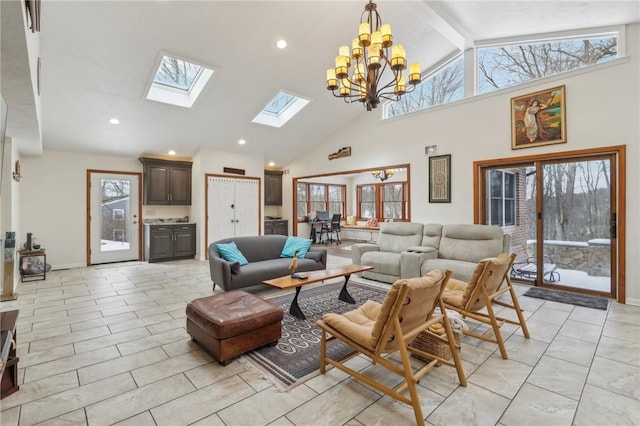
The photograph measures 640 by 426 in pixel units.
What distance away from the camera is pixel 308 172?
8406 millimetres

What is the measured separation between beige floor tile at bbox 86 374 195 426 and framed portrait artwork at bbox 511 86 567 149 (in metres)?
5.35

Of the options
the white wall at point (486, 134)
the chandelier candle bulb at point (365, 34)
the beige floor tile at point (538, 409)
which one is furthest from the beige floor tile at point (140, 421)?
the white wall at point (486, 134)

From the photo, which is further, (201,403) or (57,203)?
(57,203)

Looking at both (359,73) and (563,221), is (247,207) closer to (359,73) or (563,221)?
(359,73)

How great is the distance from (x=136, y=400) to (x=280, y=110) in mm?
6044

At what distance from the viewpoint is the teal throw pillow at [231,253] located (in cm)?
433

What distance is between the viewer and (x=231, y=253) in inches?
173

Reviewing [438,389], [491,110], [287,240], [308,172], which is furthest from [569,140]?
[308,172]

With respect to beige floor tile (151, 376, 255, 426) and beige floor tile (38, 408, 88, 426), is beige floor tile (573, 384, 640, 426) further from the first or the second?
beige floor tile (38, 408, 88, 426)

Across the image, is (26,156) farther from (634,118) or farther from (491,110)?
(634,118)

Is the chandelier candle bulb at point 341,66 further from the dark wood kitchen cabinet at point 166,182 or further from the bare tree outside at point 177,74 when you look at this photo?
the dark wood kitchen cabinet at point 166,182

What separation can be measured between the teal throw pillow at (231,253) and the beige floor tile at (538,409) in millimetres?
3477

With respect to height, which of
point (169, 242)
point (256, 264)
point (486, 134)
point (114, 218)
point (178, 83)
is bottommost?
point (256, 264)

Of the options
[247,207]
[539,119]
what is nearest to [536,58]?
[539,119]
